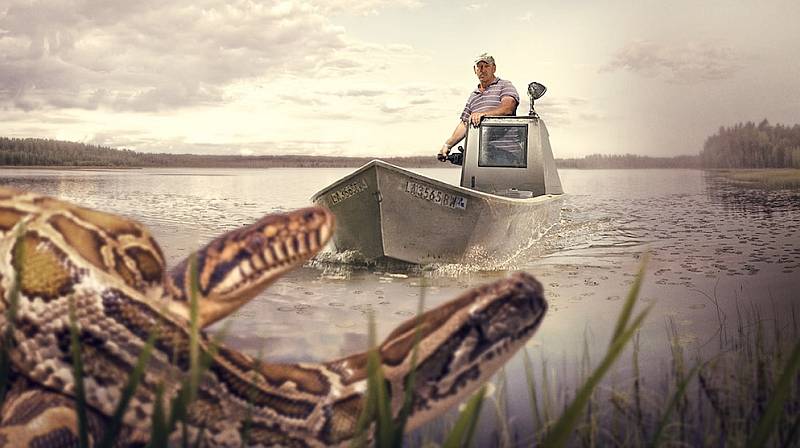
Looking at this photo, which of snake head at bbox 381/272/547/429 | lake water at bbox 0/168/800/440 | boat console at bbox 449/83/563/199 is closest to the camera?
snake head at bbox 381/272/547/429

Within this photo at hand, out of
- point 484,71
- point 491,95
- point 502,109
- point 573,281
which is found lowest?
point 573,281

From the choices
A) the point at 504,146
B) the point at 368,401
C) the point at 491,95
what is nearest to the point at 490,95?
the point at 491,95

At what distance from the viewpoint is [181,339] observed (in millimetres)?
2010

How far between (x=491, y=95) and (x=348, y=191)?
3140mm

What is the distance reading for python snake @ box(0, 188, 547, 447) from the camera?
6.61 feet

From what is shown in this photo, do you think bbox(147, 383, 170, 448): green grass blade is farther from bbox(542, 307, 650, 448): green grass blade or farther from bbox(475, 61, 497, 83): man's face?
bbox(475, 61, 497, 83): man's face

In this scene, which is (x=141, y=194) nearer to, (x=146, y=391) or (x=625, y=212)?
(x=625, y=212)

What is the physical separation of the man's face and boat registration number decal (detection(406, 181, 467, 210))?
270 cm

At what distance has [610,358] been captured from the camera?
1363 millimetres

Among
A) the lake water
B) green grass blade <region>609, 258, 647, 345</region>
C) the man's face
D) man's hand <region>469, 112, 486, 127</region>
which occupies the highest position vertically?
the man's face

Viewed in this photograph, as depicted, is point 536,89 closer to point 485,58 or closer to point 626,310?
point 485,58

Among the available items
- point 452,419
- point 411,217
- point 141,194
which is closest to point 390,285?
point 411,217

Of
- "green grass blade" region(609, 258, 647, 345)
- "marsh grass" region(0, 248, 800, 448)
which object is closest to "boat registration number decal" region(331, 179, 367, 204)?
"marsh grass" region(0, 248, 800, 448)

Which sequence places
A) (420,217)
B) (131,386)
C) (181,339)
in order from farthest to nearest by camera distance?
1. (420,217)
2. (181,339)
3. (131,386)
